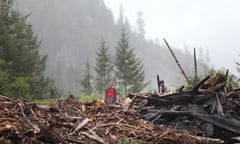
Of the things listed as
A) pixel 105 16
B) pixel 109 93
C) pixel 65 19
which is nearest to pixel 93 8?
pixel 105 16

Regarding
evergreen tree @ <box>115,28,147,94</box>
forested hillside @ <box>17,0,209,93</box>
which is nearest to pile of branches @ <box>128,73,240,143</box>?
evergreen tree @ <box>115,28,147,94</box>

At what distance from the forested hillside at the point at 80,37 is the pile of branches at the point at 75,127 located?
3662 inches

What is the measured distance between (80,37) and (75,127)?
12202 centimetres

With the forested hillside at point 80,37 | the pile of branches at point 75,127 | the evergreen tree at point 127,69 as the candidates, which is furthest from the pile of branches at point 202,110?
the forested hillside at point 80,37

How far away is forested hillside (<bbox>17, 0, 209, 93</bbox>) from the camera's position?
115 metres

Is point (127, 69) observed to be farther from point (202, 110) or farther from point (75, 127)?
Result: point (75, 127)

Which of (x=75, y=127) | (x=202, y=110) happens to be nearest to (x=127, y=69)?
(x=202, y=110)

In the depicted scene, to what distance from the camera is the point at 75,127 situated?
397 cm

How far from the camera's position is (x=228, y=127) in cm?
486

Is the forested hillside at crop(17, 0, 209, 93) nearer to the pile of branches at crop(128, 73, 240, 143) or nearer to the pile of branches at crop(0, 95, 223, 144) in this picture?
the pile of branches at crop(128, 73, 240, 143)

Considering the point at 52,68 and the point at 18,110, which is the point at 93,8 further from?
the point at 18,110

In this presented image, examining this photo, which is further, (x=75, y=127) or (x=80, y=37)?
(x=80, y=37)

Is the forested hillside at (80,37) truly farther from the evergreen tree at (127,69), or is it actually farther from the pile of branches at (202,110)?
the pile of branches at (202,110)

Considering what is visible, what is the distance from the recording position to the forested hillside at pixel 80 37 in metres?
115
